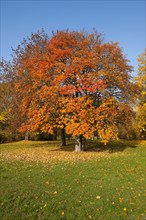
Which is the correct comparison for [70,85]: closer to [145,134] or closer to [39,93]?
[39,93]

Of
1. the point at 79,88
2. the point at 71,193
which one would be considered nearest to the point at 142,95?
the point at 79,88

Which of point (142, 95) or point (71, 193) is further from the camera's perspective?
point (142, 95)

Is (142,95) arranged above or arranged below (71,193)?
above

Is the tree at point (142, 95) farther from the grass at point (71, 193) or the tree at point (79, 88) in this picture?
the grass at point (71, 193)

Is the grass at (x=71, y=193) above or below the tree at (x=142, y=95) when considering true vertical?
below

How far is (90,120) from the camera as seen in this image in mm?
18594

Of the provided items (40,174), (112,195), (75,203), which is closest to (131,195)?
(112,195)

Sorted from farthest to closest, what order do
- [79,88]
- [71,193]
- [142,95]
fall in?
[142,95]
[79,88]
[71,193]

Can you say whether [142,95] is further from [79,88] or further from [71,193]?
[71,193]

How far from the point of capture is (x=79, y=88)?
1916cm

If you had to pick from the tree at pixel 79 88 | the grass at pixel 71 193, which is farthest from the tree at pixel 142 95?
the grass at pixel 71 193

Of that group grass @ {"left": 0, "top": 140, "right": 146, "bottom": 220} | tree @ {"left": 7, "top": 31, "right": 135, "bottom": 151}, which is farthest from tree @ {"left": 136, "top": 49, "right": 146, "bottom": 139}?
grass @ {"left": 0, "top": 140, "right": 146, "bottom": 220}

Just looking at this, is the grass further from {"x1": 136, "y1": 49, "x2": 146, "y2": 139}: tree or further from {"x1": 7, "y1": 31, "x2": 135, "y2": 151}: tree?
{"x1": 136, "y1": 49, "x2": 146, "y2": 139}: tree

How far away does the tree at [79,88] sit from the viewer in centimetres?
1877
